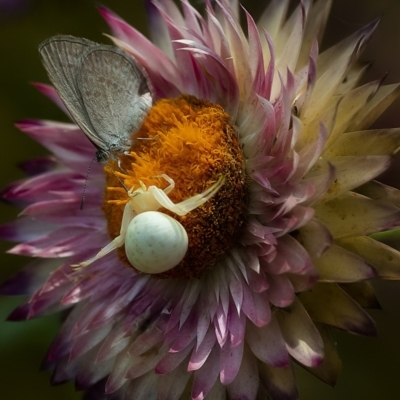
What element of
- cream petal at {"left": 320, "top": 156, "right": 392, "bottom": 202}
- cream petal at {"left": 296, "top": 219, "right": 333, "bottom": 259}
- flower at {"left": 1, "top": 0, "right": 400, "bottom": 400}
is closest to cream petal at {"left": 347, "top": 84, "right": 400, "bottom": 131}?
flower at {"left": 1, "top": 0, "right": 400, "bottom": 400}

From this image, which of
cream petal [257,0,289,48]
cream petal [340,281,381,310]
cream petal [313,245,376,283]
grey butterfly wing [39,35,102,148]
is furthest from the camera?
cream petal [257,0,289,48]

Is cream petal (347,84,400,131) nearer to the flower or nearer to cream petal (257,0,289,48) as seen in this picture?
the flower

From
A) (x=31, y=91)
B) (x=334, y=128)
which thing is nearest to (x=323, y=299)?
(x=334, y=128)

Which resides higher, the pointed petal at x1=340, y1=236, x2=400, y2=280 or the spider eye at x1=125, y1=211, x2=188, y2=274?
the pointed petal at x1=340, y1=236, x2=400, y2=280

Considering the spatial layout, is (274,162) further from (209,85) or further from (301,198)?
(209,85)

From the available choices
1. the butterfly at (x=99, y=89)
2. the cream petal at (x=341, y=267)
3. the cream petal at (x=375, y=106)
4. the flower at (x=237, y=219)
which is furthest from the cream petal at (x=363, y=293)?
the butterfly at (x=99, y=89)

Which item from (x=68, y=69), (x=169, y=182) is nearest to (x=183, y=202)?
(x=169, y=182)

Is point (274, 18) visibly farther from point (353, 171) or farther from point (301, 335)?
point (301, 335)
